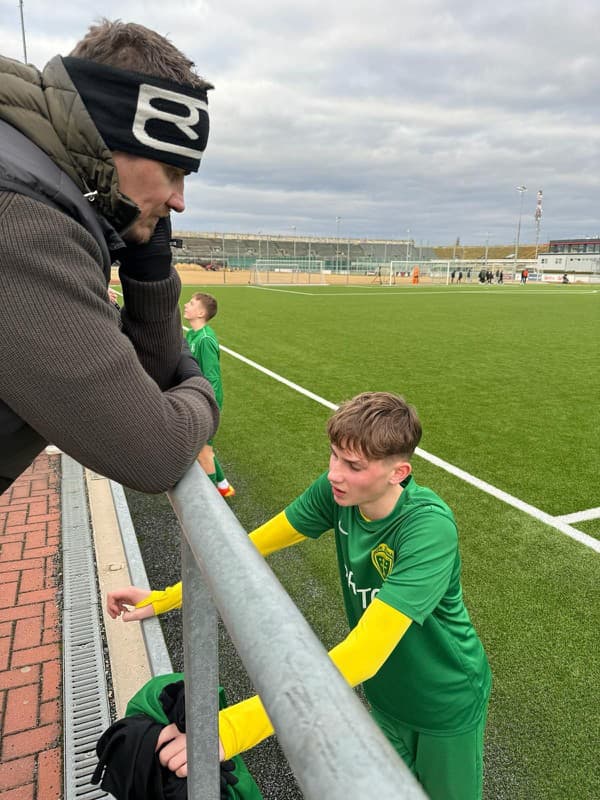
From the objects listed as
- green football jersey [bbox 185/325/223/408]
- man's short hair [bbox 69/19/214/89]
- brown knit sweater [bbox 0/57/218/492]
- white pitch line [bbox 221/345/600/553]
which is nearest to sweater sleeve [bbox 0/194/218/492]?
brown knit sweater [bbox 0/57/218/492]

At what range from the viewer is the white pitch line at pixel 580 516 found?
4.39 meters

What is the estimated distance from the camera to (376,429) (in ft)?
6.07

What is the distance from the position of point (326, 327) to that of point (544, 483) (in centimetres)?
1181

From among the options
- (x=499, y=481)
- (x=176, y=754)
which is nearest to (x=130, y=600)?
(x=176, y=754)

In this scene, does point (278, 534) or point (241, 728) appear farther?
point (278, 534)

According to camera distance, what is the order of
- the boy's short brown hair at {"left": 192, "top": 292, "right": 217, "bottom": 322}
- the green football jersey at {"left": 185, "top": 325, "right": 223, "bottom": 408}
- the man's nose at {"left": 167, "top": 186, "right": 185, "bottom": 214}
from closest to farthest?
the man's nose at {"left": 167, "top": 186, "right": 185, "bottom": 214} < the green football jersey at {"left": 185, "top": 325, "right": 223, "bottom": 408} < the boy's short brown hair at {"left": 192, "top": 292, "right": 217, "bottom": 322}

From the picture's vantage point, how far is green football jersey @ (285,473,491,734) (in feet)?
5.51

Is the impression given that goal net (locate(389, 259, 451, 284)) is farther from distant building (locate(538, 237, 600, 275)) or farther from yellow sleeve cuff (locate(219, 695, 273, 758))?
yellow sleeve cuff (locate(219, 695, 273, 758))

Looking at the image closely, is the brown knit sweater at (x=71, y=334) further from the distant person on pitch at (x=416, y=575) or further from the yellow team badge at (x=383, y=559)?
the yellow team badge at (x=383, y=559)

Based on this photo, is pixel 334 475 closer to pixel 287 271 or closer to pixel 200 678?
pixel 200 678

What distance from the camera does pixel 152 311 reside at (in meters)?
1.44

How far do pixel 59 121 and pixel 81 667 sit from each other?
246cm

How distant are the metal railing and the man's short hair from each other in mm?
778

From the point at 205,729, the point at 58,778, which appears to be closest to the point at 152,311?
the point at 205,729
